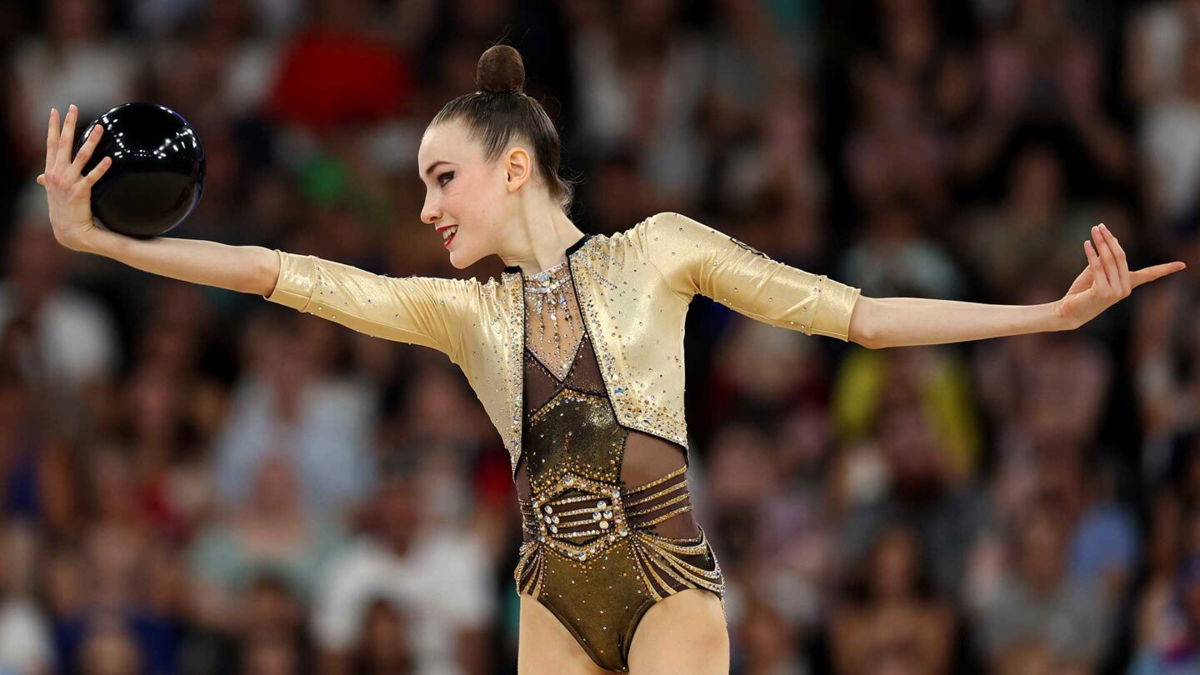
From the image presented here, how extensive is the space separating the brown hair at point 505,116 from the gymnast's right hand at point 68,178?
685 millimetres

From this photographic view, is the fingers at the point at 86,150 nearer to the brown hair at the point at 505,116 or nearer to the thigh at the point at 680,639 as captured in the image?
the brown hair at the point at 505,116

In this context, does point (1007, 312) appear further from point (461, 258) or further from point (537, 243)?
point (461, 258)

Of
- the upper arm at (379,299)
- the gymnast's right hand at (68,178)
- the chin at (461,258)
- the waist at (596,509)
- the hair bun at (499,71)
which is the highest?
the hair bun at (499,71)

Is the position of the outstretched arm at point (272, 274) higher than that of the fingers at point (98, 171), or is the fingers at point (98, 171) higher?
the fingers at point (98, 171)

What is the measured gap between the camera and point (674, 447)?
339 centimetres

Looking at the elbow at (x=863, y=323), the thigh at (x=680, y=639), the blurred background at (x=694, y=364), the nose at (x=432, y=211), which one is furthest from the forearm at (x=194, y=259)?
the blurred background at (x=694, y=364)

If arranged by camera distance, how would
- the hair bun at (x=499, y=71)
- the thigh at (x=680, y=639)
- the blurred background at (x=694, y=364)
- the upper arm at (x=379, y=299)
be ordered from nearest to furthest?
the thigh at (x=680, y=639) → the upper arm at (x=379, y=299) → the hair bun at (x=499, y=71) → the blurred background at (x=694, y=364)

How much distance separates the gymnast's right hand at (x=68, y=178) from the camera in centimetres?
321

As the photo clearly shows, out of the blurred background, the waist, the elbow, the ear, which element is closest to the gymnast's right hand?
the ear

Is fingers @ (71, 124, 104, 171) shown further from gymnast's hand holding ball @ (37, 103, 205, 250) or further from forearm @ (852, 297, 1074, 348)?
forearm @ (852, 297, 1074, 348)

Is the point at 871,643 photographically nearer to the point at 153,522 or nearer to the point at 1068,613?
the point at 1068,613

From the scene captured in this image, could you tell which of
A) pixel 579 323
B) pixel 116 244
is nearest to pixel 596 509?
pixel 579 323

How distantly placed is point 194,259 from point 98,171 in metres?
0.24

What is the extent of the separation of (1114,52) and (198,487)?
14.6 ft
